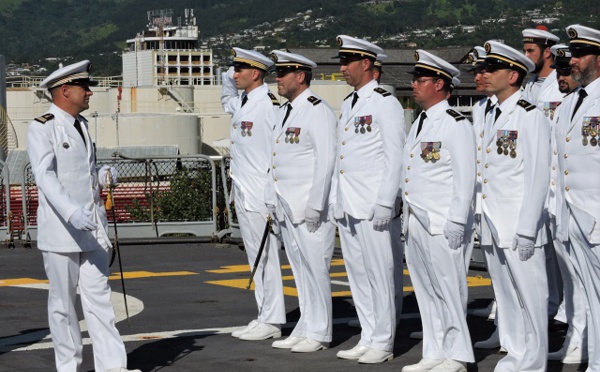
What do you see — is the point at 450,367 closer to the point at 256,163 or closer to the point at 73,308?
the point at 73,308

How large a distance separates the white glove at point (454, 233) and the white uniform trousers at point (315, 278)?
5.50 feet

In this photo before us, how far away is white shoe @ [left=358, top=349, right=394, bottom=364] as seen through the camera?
10.1 meters

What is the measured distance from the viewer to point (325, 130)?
1069cm

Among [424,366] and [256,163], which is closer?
[424,366]

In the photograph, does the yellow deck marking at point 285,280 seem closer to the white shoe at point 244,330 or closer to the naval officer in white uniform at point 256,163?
the naval officer in white uniform at point 256,163

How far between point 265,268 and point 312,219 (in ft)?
3.50


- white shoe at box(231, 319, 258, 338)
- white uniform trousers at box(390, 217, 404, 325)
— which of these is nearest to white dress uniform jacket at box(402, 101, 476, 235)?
white uniform trousers at box(390, 217, 404, 325)

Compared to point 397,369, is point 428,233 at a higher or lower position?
higher

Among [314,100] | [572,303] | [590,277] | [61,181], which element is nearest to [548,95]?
[572,303]

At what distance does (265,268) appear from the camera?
11539 millimetres

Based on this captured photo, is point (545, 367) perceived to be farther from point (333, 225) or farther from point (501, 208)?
point (333, 225)

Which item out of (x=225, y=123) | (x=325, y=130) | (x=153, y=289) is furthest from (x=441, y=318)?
(x=225, y=123)

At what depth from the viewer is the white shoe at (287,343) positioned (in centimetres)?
1079

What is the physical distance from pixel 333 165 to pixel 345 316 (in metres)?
2.26
